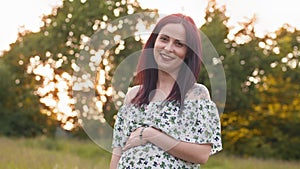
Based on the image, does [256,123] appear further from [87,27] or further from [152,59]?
[152,59]

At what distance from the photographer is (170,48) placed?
2.84 metres

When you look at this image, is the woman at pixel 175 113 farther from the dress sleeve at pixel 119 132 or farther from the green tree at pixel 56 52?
the green tree at pixel 56 52

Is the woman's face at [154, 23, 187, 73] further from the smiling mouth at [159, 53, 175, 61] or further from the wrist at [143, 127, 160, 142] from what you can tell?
the wrist at [143, 127, 160, 142]

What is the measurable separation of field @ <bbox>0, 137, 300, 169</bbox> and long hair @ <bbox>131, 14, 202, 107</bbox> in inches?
221

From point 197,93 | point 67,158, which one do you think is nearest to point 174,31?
point 197,93

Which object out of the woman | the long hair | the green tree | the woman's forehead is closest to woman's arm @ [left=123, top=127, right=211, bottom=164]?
the woman

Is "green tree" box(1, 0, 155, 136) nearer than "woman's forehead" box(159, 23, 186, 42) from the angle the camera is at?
No

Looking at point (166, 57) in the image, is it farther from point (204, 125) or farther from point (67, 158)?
point (67, 158)

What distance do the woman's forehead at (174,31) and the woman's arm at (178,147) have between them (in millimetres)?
411

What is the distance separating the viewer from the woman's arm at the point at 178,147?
2.80 m

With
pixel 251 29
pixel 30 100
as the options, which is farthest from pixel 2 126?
pixel 251 29

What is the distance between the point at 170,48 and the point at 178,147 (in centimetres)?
42

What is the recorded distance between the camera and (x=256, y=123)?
25.0 m

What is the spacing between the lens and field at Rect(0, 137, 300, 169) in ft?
31.1
